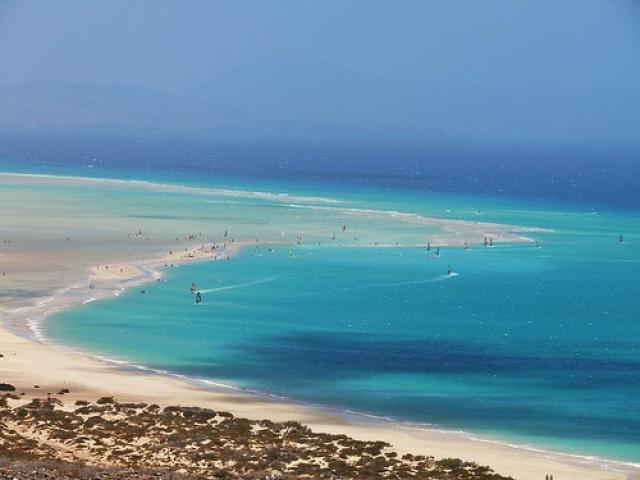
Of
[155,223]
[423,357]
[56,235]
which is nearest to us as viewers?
[423,357]

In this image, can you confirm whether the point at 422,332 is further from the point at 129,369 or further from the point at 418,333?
the point at 129,369

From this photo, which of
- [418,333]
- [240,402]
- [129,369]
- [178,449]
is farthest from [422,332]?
[178,449]

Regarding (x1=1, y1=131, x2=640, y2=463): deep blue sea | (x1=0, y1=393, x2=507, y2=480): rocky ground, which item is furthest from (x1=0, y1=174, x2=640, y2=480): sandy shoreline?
(x1=0, y1=393, x2=507, y2=480): rocky ground

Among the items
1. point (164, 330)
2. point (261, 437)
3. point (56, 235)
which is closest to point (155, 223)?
point (56, 235)

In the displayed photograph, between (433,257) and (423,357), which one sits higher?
(433,257)

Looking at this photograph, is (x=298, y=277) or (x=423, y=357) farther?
(x=298, y=277)

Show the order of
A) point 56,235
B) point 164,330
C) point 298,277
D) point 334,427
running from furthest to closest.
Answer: point 56,235 < point 298,277 < point 164,330 < point 334,427

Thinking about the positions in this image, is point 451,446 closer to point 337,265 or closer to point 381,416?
point 381,416
